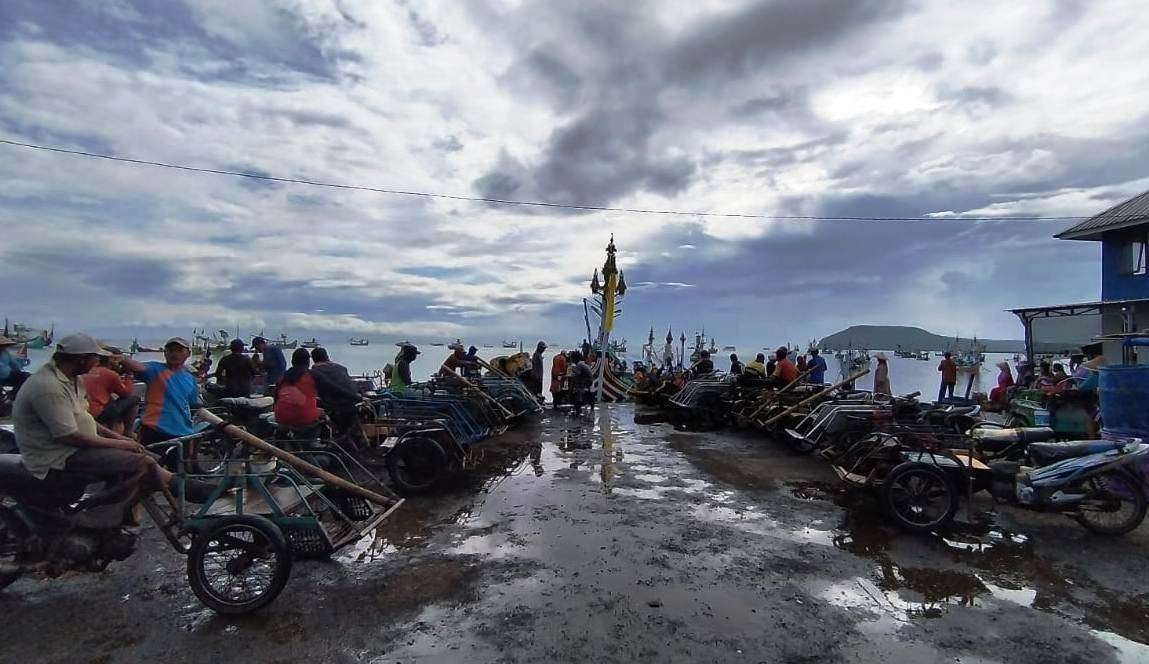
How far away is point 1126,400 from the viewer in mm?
6812

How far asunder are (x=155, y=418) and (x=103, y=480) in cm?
188

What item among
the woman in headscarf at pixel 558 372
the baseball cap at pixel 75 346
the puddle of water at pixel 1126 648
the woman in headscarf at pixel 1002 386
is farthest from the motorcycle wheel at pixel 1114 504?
the woman in headscarf at pixel 558 372

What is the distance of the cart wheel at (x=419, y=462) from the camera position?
743 cm

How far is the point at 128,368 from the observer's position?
6.64 metres

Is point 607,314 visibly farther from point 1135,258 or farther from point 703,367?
point 1135,258

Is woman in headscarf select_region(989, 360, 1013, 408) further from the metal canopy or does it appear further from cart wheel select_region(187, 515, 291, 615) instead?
cart wheel select_region(187, 515, 291, 615)

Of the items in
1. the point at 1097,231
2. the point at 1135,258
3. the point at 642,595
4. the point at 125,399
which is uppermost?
the point at 1097,231

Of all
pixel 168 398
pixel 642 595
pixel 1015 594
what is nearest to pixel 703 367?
pixel 1015 594

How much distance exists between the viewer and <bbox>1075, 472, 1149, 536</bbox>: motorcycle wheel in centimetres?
587

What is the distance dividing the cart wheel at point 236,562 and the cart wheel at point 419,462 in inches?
127

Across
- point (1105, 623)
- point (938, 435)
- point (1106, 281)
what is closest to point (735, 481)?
point (938, 435)

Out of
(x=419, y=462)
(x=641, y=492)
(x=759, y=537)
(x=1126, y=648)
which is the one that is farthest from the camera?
(x=641, y=492)

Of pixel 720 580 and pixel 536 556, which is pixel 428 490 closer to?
pixel 536 556

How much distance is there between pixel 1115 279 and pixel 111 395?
2711cm
